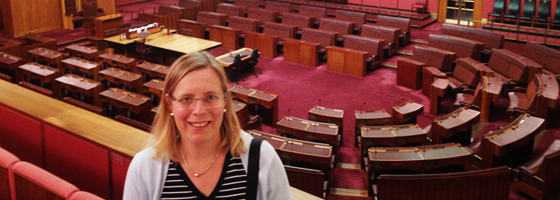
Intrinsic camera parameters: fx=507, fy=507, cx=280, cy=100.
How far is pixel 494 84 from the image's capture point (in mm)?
5418

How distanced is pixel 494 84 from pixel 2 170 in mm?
4777

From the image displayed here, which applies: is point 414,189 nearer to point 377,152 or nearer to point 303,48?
point 377,152

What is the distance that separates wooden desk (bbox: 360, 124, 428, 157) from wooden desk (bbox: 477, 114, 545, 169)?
1.62ft

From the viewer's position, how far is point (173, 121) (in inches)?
46.8

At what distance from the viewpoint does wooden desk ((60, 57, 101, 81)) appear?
6148 millimetres

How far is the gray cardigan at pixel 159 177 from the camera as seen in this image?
1.15 meters

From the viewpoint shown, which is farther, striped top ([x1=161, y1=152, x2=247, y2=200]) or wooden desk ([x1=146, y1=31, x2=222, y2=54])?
wooden desk ([x1=146, y1=31, x2=222, y2=54])

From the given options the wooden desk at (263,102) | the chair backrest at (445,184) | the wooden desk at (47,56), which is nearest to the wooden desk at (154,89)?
the wooden desk at (263,102)

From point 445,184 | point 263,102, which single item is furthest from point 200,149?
point 263,102

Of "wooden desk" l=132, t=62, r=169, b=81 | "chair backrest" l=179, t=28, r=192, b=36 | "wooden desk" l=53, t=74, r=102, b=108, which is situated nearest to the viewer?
"wooden desk" l=53, t=74, r=102, b=108

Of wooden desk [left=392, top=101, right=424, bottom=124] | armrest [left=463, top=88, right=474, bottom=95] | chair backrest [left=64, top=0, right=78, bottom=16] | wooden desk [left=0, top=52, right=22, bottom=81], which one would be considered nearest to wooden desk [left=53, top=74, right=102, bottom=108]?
wooden desk [left=0, top=52, right=22, bottom=81]

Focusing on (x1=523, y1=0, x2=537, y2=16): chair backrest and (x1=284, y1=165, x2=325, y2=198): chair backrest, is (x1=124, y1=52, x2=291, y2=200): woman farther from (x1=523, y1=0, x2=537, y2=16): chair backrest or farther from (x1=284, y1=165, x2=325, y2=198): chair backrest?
(x1=523, y1=0, x2=537, y2=16): chair backrest

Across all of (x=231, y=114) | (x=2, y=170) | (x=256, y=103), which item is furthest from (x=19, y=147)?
(x=256, y=103)

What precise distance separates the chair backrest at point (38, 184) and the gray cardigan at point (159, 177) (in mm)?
867
